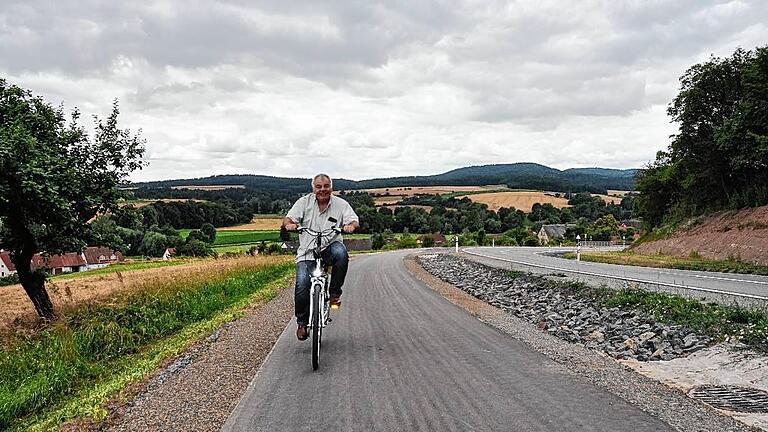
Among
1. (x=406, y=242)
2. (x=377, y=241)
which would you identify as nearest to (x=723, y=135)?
(x=406, y=242)

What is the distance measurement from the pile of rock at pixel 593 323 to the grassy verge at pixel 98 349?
6099 millimetres

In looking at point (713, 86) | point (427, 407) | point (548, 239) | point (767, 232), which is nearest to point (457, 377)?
point (427, 407)

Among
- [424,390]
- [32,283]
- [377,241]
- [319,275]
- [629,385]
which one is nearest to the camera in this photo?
[424,390]

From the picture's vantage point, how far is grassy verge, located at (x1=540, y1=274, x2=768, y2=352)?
8.02m

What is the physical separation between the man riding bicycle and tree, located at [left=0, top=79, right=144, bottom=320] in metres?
8.49

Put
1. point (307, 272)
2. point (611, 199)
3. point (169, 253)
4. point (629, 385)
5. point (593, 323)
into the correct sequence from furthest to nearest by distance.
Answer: point (611, 199) → point (169, 253) → point (593, 323) → point (307, 272) → point (629, 385)

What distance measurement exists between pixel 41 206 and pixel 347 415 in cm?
1244

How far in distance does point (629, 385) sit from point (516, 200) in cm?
10974

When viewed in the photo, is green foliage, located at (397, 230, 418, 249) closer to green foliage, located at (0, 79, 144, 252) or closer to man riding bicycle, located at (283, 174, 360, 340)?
green foliage, located at (0, 79, 144, 252)

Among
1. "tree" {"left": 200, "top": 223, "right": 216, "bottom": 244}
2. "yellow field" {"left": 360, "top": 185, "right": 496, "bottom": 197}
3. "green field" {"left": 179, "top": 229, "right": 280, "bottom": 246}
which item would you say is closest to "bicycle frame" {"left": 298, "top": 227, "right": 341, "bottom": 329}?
"green field" {"left": 179, "top": 229, "right": 280, "bottom": 246}

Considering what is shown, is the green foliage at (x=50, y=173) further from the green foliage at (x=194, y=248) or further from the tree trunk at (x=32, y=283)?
the green foliage at (x=194, y=248)

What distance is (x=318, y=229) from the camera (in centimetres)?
750

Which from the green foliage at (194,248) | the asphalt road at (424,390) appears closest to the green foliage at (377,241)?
the green foliage at (194,248)

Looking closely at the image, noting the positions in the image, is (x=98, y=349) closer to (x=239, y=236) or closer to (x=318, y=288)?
(x=318, y=288)
